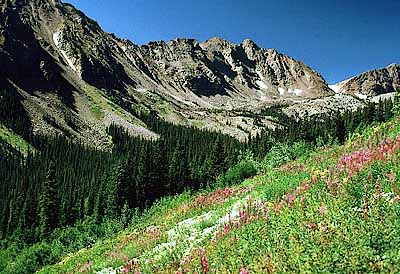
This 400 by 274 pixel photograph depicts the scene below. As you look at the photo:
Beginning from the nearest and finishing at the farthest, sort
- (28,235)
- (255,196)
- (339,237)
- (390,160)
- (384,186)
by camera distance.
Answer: (339,237)
(384,186)
(390,160)
(255,196)
(28,235)

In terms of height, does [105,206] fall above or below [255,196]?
below

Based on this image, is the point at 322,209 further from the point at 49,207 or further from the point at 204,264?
the point at 49,207

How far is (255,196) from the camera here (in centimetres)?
1335

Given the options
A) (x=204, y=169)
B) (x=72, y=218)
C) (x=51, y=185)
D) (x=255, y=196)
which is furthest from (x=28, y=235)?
(x=255, y=196)

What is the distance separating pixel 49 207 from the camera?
299 ft

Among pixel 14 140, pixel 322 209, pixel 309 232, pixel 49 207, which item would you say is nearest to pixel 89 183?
pixel 49 207

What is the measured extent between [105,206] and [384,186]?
92.3 meters

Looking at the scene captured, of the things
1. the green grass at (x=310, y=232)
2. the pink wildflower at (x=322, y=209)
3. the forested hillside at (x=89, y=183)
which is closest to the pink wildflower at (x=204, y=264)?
the green grass at (x=310, y=232)

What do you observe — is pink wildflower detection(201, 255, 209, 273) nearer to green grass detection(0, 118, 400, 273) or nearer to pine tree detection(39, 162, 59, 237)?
green grass detection(0, 118, 400, 273)

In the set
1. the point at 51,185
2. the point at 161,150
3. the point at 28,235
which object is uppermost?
the point at 161,150

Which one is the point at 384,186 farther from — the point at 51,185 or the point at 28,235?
the point at 51,185

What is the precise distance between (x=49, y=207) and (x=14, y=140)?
91140 mm

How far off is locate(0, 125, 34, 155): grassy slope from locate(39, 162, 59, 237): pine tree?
79.5 metres

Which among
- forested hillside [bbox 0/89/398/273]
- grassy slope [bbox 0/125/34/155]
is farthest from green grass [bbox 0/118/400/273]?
grassy slope [bbox 0/125/34/155]
